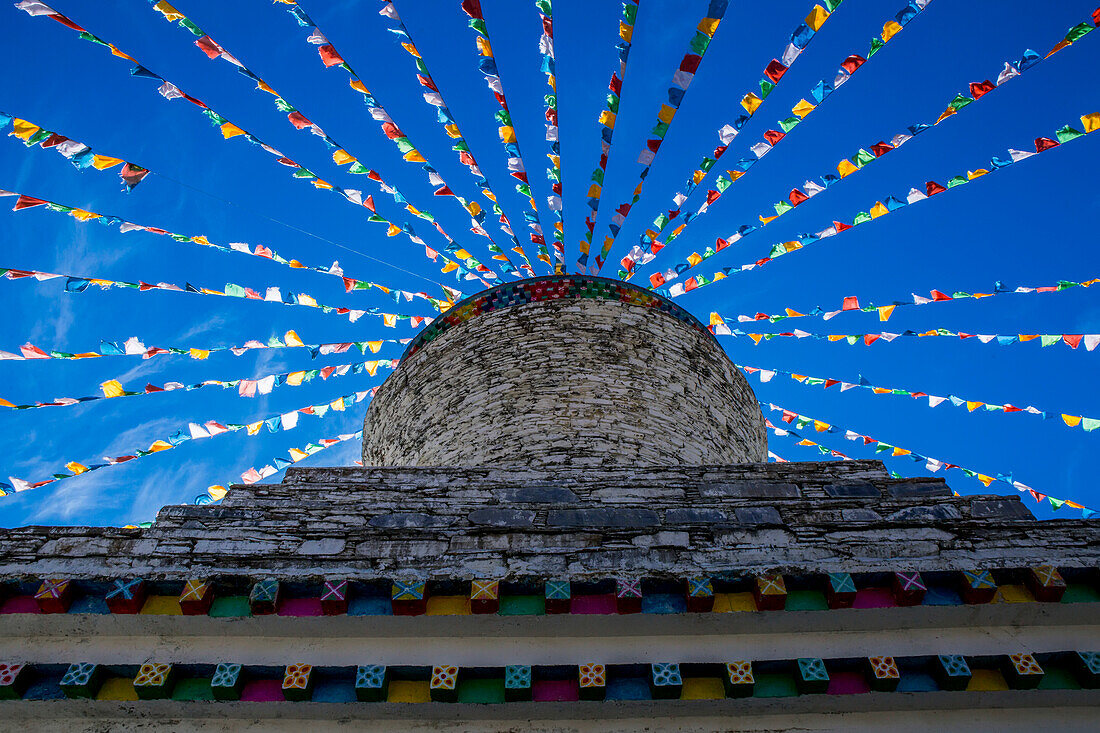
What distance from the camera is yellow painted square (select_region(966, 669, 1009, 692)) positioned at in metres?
3.19

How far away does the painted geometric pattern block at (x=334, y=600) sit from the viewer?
340 cm

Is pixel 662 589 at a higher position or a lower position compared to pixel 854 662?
higher

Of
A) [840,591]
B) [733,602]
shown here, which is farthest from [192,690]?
[840,591]

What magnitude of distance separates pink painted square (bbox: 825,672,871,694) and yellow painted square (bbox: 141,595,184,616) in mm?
2650

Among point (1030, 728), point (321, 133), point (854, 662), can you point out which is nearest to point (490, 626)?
point (854, 662)

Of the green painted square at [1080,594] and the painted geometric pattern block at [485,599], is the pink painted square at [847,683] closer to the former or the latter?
the green painted square at [1080,594]

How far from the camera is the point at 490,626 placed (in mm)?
3400

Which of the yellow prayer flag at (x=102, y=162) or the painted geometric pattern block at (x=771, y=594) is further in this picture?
the yellow prayer flag at (x=102, y=162)

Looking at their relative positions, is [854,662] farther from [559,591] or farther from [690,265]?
[690,265]

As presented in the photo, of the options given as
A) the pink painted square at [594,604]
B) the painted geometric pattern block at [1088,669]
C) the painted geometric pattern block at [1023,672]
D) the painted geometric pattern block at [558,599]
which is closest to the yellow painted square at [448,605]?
the painted geometric pattern block at [558,599]

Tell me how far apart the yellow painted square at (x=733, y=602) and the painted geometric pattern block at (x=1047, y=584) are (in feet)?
3.75

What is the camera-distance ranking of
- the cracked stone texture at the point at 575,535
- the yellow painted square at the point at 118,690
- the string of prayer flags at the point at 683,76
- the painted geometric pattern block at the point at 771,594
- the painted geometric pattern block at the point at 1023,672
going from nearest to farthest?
the painted geometric pattern block at the point at 1023,672 < the yellow painted square at the point at 118,690 < the painted geometric pattern block at the point at 771,594 < the cracked stone texture at the point at 575,535 < the string of prayer flags at the point at 683,76

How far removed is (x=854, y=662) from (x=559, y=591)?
47.2 inches

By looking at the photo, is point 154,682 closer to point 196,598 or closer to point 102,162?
point 196,598
